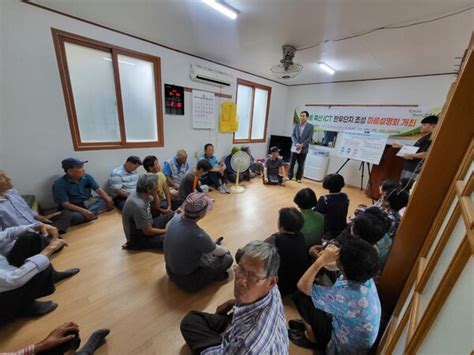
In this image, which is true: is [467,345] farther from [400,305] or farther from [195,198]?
[195,198]

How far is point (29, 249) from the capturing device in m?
1.41

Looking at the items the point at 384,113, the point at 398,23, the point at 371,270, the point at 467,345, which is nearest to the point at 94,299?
the point at 371,270

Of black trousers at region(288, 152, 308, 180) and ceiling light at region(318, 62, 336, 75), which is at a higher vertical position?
ceiling light at region(318, 62, 336, 75)

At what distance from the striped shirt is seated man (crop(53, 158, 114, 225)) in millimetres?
2621

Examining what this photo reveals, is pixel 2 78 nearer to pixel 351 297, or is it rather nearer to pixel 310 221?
pixel 310 221

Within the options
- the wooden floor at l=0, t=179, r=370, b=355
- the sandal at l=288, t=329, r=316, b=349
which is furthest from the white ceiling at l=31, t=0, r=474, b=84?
the sandal at l=288, t=329, r=316, b=349

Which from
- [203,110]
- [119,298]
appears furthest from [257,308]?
[203,110]

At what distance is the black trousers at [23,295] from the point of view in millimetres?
1230

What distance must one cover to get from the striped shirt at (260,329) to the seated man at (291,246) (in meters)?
0.69

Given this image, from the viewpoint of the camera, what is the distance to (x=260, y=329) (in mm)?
701

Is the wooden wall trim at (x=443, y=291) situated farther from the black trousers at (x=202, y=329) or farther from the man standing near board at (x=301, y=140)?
the man standing near board at (x=301, y=140)

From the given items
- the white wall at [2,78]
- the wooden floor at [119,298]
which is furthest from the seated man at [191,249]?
the white wall at [2,78]

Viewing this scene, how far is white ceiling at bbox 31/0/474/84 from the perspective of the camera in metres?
1.88

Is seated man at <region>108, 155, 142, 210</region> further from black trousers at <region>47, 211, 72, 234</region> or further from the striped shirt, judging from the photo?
→ the striped shirt
